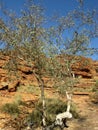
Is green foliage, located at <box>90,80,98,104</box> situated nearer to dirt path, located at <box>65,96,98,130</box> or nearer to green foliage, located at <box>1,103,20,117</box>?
dirt path, located at <box>65,96,98,130</box>

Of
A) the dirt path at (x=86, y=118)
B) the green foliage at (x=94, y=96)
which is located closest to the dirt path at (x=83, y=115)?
the dirt path at (x=86, y=118)

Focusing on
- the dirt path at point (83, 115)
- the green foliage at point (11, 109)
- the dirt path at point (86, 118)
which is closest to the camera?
the dirt path at point (86, 118)

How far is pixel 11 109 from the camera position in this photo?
2456 centimetres

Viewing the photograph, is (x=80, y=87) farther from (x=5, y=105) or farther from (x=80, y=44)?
(x=80, y=44)

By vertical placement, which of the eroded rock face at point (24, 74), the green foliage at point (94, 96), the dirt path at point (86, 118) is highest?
the eroded rock face at point (24, 74)

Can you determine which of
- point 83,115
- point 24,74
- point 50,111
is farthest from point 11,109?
point 24,74

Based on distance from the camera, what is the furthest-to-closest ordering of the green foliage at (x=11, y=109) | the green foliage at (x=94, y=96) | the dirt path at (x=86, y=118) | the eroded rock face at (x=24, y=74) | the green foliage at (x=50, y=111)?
the green foliage at (x=94, y=96), the eroded rock face at (x=24, y=74), the green foliage at (x=11, y=109), the green foliage at (x=50, y=111), the dirt path at (x=86, y=118)

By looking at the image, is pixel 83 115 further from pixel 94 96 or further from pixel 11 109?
pixel 94 96

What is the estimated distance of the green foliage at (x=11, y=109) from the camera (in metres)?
23.9

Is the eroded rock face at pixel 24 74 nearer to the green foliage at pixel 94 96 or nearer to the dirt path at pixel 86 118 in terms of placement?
the green foliage at pixel 94 96

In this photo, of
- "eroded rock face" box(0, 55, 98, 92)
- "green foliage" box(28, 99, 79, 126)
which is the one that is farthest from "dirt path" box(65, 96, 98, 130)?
"eroded rock face" box(0, 55, 98, 92)

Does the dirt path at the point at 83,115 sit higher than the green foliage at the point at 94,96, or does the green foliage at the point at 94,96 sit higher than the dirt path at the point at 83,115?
the green foliage at the point at 94,96

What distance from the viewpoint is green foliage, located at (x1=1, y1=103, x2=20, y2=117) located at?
23.9 m

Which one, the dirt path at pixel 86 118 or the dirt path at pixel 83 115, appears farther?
the dirt path at pixel 83 115
